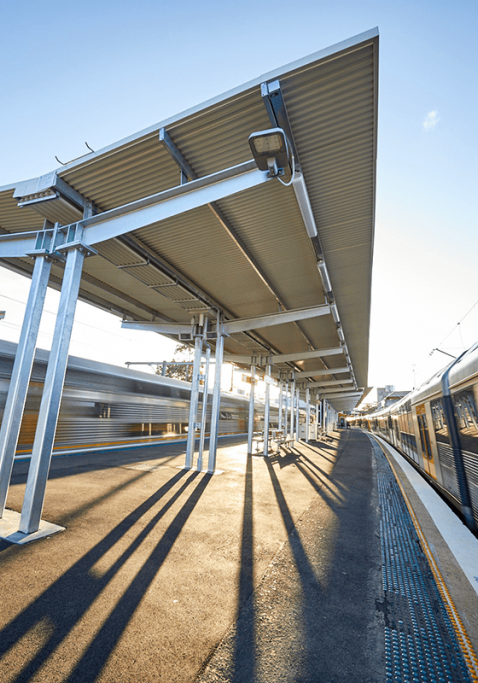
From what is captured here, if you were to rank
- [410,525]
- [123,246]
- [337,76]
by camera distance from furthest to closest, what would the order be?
[123,246], [410,525], [337,76]

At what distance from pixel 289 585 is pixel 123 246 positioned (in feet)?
23.4

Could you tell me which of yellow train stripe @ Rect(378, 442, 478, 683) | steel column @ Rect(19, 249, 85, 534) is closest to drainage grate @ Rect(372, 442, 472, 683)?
yellow train stripe @ Rect(378, 442, 478, 683)

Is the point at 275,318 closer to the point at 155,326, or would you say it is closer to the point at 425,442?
the point at 155,326

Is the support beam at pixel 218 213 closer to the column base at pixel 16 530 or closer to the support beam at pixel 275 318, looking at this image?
the support beam at pixel 275 318

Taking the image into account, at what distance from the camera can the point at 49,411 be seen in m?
4.85

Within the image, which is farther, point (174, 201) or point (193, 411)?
point (193, 411)

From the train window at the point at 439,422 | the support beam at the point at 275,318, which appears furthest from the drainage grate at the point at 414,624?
the support beam at the point at 275,318

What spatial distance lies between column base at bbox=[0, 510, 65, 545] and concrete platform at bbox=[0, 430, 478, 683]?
14 cm

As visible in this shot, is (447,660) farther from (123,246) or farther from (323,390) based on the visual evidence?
(323,390)

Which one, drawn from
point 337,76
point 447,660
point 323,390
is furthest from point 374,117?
point 323,390

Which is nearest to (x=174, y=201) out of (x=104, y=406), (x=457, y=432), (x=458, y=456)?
(x=457, y=432)

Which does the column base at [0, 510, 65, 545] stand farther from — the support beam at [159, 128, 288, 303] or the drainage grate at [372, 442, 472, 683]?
the support beam at [159, 128, 288, 303]

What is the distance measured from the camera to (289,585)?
3.64 meters

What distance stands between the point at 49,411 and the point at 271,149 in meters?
4.85
